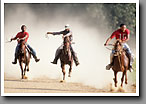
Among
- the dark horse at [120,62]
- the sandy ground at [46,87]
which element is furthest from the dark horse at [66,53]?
the dark horse at [120,62]

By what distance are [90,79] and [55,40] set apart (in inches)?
27.7

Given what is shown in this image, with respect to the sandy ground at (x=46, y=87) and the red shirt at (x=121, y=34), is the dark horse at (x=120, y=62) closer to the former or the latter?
the red shirt at (x=121, y=34)

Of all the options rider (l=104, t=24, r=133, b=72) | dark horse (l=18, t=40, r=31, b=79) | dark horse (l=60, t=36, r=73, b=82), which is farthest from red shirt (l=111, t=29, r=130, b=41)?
dark horse (l=18, t=40, r=31, b=79)

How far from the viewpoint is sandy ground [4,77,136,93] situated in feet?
16.9

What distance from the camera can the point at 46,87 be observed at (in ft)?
17.0

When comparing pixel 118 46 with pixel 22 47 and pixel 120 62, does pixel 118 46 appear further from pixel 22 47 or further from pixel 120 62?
pixel 22 47

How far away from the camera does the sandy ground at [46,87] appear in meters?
5.15

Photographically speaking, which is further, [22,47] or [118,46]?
[22,47]

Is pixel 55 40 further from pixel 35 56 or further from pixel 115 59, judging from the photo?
pixel 115 59

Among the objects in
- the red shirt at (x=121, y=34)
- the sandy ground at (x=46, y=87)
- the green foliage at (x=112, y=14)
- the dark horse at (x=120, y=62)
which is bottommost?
the sandy ground at (x=46, y=87)

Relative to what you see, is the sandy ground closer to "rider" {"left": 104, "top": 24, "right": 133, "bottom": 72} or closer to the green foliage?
"rider" {"left": 104, "top": 24, "right": 133, "bottom": 72}

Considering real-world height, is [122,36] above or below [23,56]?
above

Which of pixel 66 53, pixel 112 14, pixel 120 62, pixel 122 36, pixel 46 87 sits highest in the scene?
pixel 112 14

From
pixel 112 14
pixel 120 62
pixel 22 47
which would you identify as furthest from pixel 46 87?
pixel 112 14
